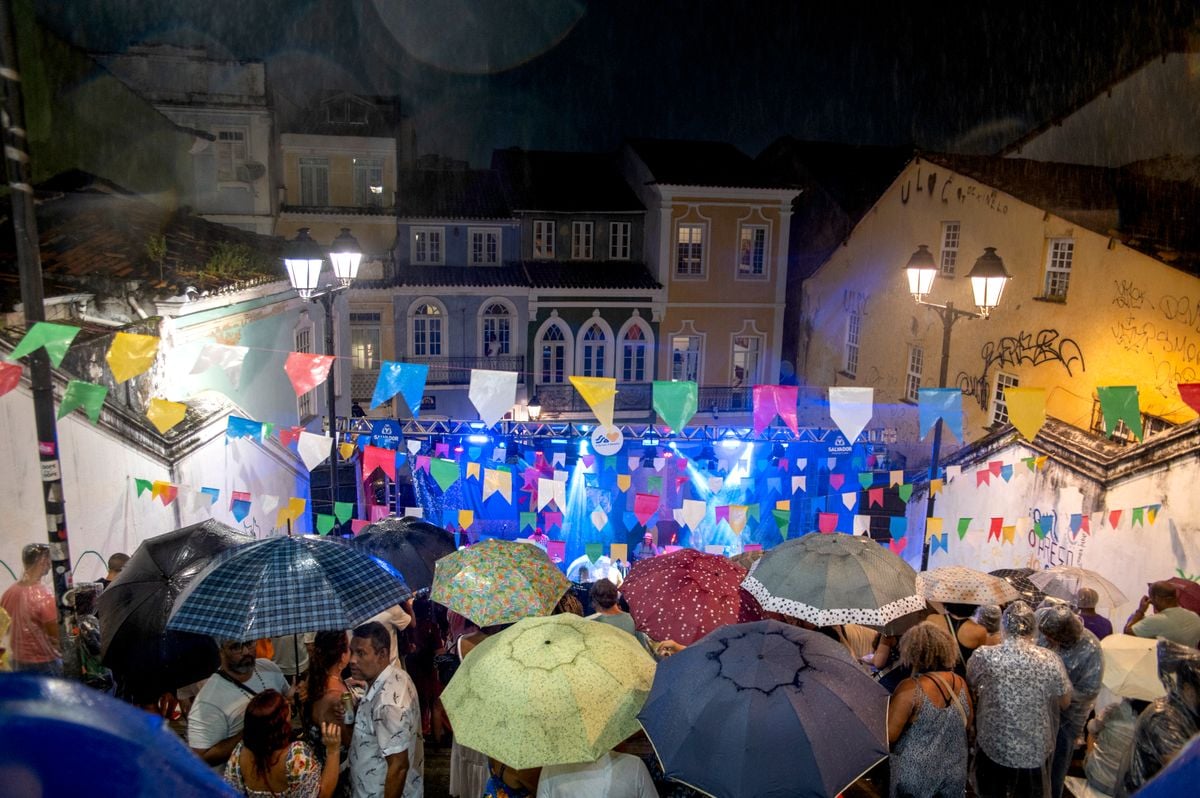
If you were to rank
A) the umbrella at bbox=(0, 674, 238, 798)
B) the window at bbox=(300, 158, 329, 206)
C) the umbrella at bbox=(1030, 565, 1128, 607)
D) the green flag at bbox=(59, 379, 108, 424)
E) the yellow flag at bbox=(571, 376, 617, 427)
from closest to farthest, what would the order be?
1. the umbrella at bbox=(0, 674, 238, 798)
2. the umbrella at bbox=(1030, 565, 1128, 607)
3. the green flag at bbox=(59, 379, 108, 424)
4. the yellow flag at bbox=(571, 376, 617, 427)
5. the window at bbox=(300, 158, 329, 206)

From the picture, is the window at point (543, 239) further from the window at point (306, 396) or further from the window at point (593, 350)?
the window at point (306, 396)

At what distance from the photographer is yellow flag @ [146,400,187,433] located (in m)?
8.84

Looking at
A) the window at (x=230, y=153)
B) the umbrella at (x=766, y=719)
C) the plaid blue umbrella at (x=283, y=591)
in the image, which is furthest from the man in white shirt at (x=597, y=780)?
the window at (x=230, y=153)

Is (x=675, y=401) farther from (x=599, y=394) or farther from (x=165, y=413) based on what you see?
(x=165, y=413)

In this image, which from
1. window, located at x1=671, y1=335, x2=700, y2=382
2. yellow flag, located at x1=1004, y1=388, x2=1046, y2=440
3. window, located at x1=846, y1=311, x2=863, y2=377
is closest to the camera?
yellow flag, located at x1=1004, y1=388, x2=1046, y2=440

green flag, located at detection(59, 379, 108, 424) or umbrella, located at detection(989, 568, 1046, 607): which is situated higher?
green flag, located at detection(59, 379, 108, 424)

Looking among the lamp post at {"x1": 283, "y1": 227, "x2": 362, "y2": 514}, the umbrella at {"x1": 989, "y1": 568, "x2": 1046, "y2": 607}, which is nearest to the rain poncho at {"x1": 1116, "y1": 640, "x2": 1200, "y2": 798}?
the umbrella at {"x1": 989, "y1": 568, "x2": 1046, "y2": 607}

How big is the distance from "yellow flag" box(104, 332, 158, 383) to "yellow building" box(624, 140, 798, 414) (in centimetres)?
1895

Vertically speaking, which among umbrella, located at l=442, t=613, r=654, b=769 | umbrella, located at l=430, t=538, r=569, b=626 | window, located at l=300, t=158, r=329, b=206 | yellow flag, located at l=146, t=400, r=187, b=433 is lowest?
umbrella, located at l=430, t=538, r=569, b=626

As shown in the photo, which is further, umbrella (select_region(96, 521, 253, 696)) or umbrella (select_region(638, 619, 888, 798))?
umbrella (select_region(96, 521, 253, 696))

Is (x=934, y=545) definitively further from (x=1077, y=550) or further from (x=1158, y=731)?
(x=1158, y=731)

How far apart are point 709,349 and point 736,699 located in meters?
23.6

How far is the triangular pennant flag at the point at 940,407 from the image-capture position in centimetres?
931

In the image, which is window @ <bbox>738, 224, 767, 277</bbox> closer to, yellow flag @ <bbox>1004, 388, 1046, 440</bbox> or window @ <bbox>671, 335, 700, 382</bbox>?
window @ <bbox>671, 335, 700, 382</bbox>
